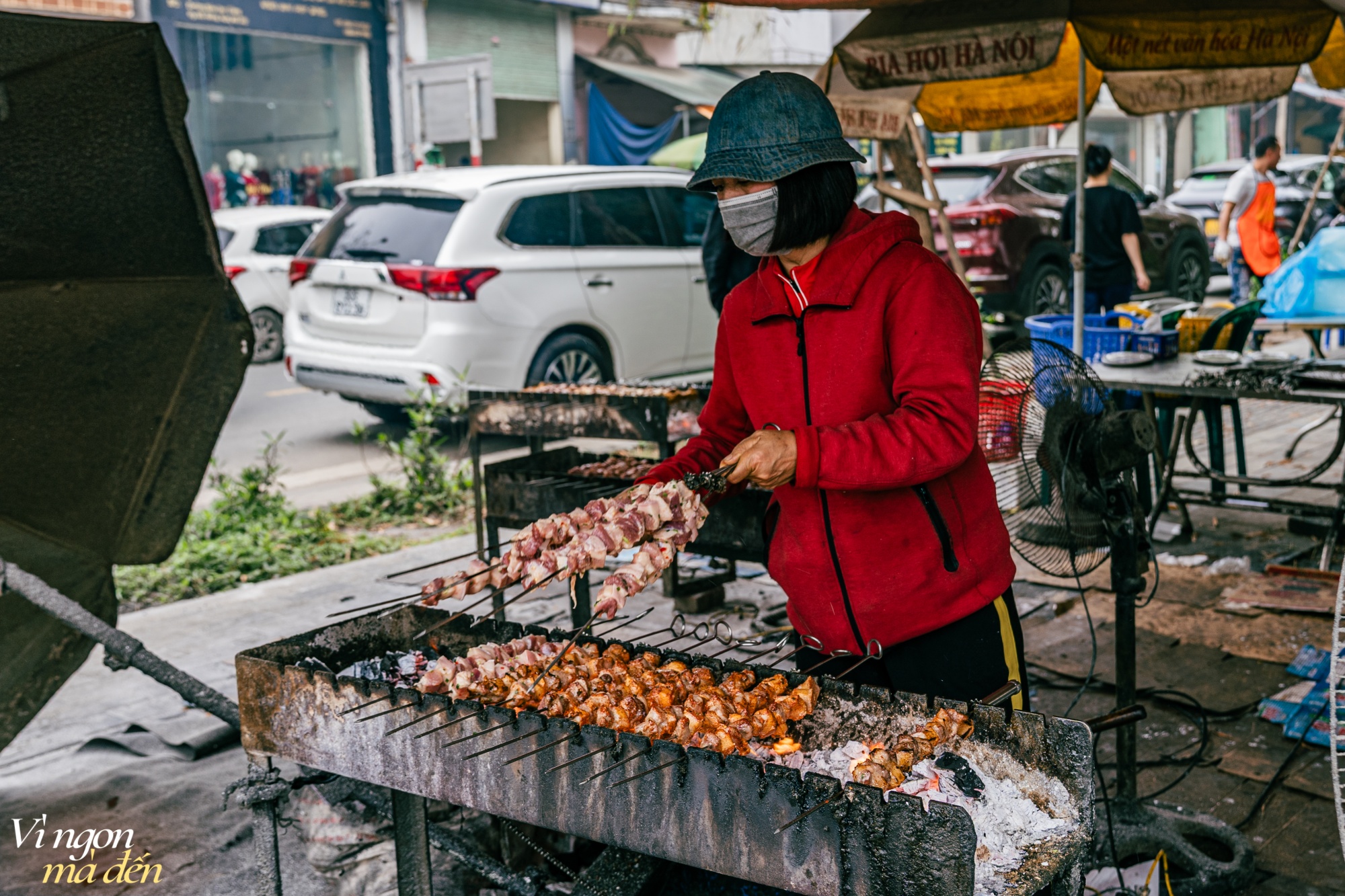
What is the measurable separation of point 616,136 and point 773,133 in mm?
18981

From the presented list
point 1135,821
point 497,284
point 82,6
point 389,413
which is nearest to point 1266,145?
point 497,284

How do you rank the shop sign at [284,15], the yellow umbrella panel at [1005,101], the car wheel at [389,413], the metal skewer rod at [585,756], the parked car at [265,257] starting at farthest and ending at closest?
the shop sign at [284,15] < the parked car at [265,257] < the car wheel at [389,413] < the yellow umbrella panel at [1005,101] < the metal skewer rod at [585,756]

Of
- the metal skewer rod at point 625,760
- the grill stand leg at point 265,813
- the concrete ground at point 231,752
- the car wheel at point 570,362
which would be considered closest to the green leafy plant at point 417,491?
the car wheel at point 570,362

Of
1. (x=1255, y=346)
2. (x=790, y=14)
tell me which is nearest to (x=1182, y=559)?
(x=1255, y=346)

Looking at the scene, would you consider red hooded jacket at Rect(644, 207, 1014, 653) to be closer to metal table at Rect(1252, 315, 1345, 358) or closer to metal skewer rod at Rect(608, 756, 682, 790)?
metal skewer rod at Rect(608, 756, 682, 790)

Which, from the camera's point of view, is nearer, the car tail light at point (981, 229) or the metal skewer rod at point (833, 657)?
the metal skewer rod at point (833, 657)

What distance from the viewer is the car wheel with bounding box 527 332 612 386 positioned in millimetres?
8773

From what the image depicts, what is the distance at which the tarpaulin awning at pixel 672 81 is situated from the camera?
66.5 feet

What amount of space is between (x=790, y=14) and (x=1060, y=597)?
21070 mm

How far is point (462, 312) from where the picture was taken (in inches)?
327

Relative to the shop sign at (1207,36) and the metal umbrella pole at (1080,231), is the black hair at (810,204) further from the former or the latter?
the metal umbrella pole at (1080,231)

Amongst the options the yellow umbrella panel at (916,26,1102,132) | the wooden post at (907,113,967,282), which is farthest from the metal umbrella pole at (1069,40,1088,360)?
the yellow umbrella panel at (916,26,1102,132)

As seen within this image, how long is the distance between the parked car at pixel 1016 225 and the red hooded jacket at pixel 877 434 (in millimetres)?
8833

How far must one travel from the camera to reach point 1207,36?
18.6 feet
